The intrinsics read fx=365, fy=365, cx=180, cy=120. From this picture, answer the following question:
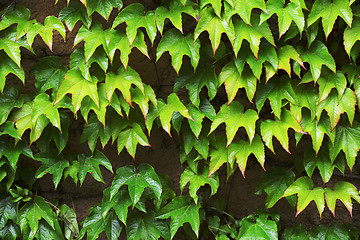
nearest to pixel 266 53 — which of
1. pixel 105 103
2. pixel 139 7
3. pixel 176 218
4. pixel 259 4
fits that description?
pixel 259 4

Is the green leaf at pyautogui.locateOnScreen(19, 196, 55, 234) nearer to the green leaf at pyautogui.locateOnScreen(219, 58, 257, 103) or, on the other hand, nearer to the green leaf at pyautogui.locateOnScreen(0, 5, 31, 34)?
the green leaf at pyautogui.locateOnScreen(0, 5, 31, 34)

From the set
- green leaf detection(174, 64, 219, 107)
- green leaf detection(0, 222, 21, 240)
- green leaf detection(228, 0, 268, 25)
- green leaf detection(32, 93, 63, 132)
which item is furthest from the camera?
green leaf detection(0, 222, 21, 240)

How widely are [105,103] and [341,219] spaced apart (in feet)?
5.00

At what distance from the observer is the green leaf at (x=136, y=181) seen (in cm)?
177

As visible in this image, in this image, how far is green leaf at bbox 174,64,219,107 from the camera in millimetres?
1761

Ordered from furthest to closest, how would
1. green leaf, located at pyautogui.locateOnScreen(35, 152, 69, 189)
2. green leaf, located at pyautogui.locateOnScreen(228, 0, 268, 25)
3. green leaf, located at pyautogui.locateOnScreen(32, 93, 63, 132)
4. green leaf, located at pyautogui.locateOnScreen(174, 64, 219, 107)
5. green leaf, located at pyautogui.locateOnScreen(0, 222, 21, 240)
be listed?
green leaf, located at pyautogui.locateOnScreen(0, 222, 21, 240) < green leaf, located at pyautogui.locateOnScreen(35, 152, 69, 189) < green leaf, located at pyautogui.locateOnScreen(174, 64, 219, 107) < green leaf, located at pyautogui.locateOnScreen(32, 93, 63, 132) < green leaf, located at pyautogui.locateOnScreen(228, 0, 268, 25)

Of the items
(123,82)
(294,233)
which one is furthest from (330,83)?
(123,82)

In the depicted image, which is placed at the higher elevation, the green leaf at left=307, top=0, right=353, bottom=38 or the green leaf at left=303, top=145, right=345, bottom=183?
the green leaf at left=307, top=0, right=353, bottom=38

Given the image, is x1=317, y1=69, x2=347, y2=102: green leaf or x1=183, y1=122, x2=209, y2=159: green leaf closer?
x1=317, y1=69, x2=347, y2=102: green leaf

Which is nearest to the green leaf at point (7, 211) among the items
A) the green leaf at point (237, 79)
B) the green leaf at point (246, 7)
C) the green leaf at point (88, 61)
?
the green leaf at point (88, 61)

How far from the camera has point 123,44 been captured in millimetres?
1664

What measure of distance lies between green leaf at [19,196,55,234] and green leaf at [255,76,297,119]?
122 cm

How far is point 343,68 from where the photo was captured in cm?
180

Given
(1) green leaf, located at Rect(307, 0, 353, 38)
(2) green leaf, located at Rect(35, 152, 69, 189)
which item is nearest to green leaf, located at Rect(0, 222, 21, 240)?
(2) green leaf, located at Rect(35, 152, 69, 189)
